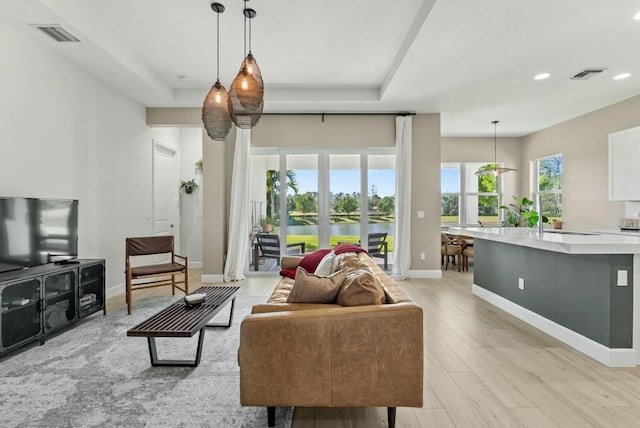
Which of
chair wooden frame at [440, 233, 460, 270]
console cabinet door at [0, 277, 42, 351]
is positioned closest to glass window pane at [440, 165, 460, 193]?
chair wooden frame at [440, 233, 460, 270]

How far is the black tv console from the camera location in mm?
2715

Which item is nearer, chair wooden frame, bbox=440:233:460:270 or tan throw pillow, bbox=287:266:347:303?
tan throw pillow, bbox=287:266:347:303

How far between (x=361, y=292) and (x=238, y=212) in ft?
13.6

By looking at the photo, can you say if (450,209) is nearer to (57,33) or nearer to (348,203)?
(348,203)

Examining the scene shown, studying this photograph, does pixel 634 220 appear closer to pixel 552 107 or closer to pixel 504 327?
pixel 552 107

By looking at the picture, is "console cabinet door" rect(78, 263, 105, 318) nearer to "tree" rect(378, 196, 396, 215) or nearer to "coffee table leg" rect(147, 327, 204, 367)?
"coffee table leg" rect(147, 327, 204, 367)

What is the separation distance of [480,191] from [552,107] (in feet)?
8.76

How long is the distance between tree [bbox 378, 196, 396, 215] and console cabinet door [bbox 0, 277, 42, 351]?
4.82m

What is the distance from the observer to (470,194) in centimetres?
793

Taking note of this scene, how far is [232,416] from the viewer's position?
1.95m

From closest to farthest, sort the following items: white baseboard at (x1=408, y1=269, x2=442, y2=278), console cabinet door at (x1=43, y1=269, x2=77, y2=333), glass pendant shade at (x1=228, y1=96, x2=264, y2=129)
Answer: glass pendant shade at (x1=228, y1=96, x2=264, y2=129), console cabinet door at (x1=43, y1=269, x2=77, y2=333), white baseboard at (x1=408, y1=269, x2=442, y2=278)

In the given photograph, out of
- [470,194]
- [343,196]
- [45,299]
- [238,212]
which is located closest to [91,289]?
[45,299]

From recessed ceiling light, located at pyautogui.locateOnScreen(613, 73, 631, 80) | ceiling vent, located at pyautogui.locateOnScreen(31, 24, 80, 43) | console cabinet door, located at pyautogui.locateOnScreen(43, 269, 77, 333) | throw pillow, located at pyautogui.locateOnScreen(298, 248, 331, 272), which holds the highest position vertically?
ceiling vent, located at pyautogui.locateOnScreen(31, 24, 80, 43)

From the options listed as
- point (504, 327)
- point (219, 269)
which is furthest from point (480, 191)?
point (219, 269)
